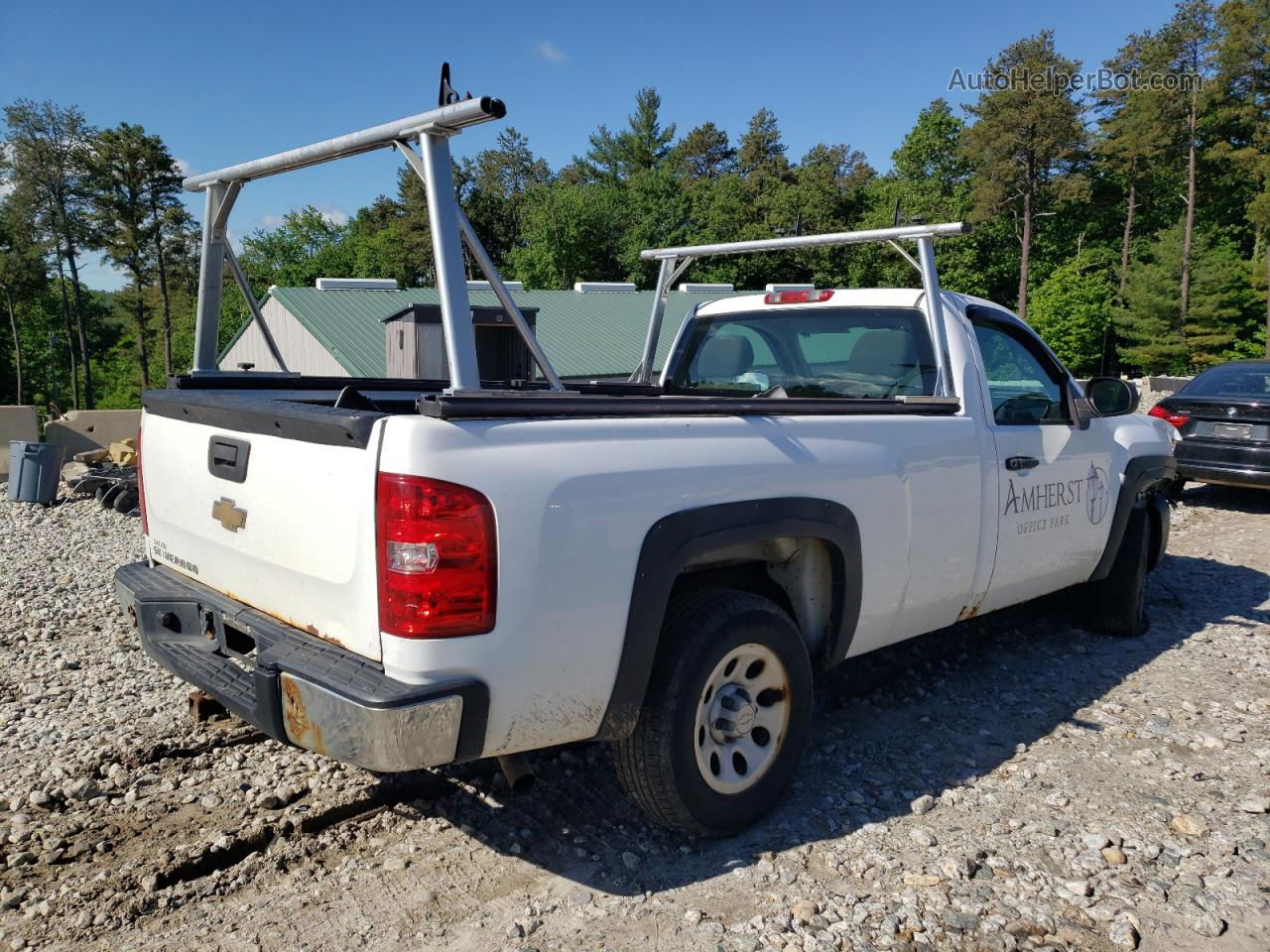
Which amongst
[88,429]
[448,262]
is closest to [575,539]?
[448,262]

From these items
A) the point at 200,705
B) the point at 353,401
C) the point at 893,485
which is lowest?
the point at 200,705

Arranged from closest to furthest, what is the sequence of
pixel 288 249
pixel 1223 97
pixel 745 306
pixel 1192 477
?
pixel 745 306
pixel 1192 477
pixel 1223 97
pixel 288 249

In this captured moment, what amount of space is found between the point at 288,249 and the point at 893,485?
83.8 meters

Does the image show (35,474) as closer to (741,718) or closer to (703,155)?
(741,718)

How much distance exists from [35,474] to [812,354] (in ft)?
33.7

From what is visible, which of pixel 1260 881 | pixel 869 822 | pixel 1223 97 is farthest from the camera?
pixel 1223 97

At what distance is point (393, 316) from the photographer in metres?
24.4

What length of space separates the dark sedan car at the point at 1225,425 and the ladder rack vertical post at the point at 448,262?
918 centimetres

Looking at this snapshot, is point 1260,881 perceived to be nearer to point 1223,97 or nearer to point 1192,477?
point 1192,477

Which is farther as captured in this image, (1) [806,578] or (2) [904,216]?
(2) [904,216]

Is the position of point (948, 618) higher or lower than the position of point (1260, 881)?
higher

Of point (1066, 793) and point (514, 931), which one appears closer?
point (514, 931)

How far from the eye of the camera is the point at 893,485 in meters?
3.62

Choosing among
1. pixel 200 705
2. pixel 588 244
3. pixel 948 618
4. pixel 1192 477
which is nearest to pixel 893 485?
pixel 948 618
